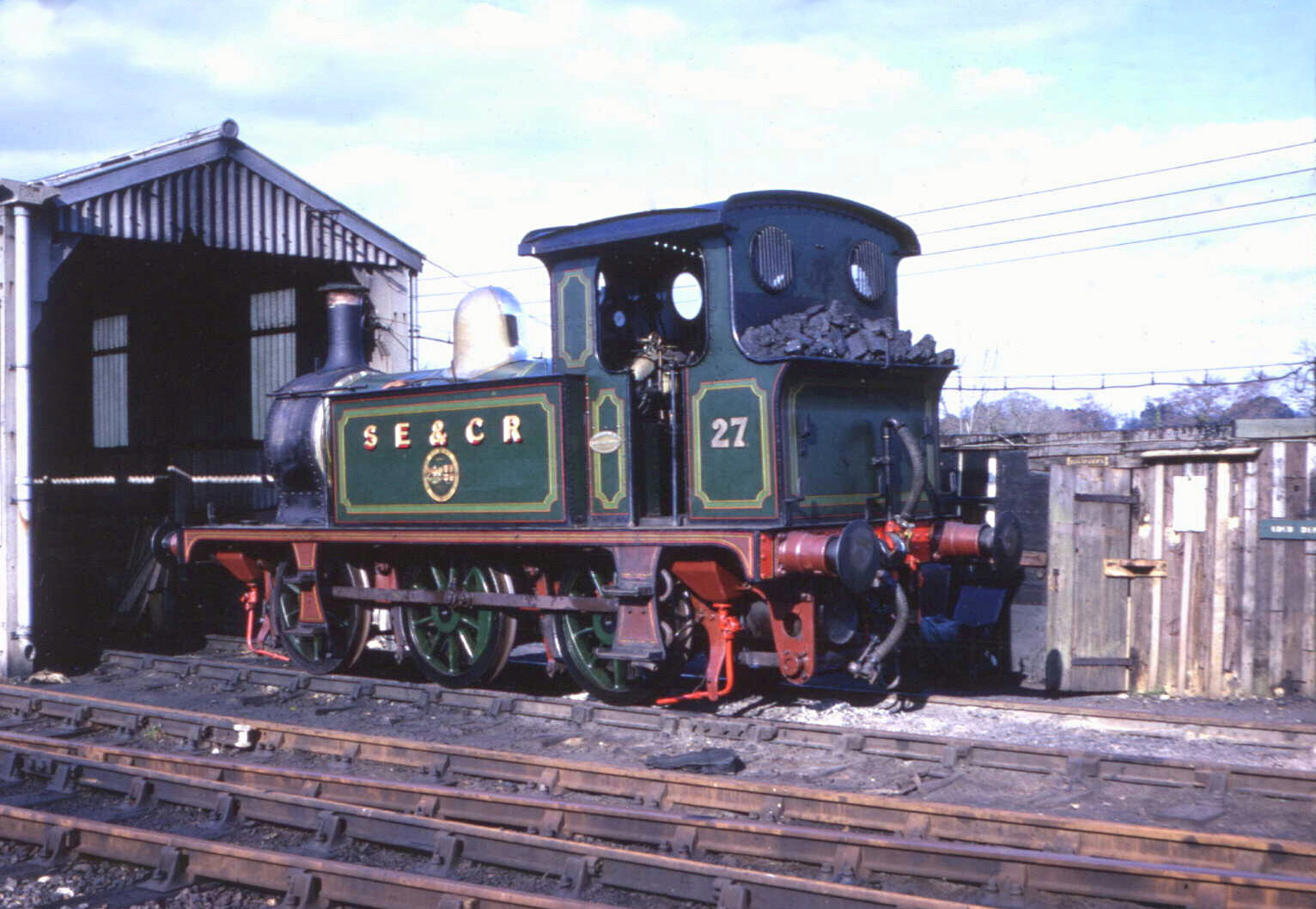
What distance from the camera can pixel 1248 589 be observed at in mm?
8656

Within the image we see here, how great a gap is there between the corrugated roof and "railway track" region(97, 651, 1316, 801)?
4716 mm

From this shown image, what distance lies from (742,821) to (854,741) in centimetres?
170

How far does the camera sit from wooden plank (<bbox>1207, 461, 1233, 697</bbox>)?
8758 millimetres

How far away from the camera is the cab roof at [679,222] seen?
7332 millimetres

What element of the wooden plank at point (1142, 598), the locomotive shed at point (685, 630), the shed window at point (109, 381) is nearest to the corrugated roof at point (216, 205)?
the locomotive shed at point (685, 630)

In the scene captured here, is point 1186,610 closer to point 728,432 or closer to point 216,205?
point 728,432

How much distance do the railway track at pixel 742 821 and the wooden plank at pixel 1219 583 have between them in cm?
451

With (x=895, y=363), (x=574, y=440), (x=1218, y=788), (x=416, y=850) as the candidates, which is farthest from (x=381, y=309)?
(x=1218, y=788)

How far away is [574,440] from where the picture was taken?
318 inches

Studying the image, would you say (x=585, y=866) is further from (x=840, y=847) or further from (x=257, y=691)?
(x=257, y=691)

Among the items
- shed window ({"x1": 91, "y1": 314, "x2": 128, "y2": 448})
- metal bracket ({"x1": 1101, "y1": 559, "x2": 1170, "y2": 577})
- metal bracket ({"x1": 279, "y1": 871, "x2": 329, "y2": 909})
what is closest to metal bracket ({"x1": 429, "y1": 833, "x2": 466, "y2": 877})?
metal bracket ({"x1": 279, "y1": 871, "x2": 329, "y2": 909})

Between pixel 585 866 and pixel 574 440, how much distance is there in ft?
12.4

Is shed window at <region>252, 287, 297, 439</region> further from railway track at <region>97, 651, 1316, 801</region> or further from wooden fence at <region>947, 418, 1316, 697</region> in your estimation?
wooden fence at <region>947, 418, 1316, 697</region>

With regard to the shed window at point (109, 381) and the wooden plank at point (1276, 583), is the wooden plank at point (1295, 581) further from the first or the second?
the shed window at point (109, 381)
